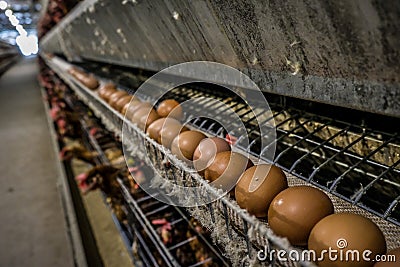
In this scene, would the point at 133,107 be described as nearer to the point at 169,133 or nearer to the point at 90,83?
the point at 169,133

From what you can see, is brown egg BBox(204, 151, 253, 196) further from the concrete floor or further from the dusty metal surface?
the concrete floor

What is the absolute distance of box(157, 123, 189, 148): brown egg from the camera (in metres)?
1.30

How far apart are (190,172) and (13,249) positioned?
98.8 inches

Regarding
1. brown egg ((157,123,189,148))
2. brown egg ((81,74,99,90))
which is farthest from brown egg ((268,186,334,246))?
brown egg ((81,74,99,90))

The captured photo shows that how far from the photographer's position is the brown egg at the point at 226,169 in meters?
0.96

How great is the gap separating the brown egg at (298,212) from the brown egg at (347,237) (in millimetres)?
38

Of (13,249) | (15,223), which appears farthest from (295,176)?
(15,223)

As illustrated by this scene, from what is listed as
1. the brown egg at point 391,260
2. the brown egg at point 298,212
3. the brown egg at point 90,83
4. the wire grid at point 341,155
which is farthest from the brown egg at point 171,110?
the brown egg at point 90,83

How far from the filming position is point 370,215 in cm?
76

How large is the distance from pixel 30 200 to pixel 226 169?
314 centimetres

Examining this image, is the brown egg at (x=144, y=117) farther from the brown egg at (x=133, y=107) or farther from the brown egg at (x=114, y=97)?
the brown egg at (x=114, y=97)

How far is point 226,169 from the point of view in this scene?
0.96 metres

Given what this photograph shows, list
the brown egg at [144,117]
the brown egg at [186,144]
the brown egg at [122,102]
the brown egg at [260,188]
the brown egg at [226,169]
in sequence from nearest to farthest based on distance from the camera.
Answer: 1. the brown egg at [260,188]
2. the brown egg at [226,169]
3. the brown egg at [186,144]
4. the brown egg at [144,117]
5. the brown egg at [122,102]

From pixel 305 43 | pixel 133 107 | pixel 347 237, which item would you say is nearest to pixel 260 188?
pixel 347 237
